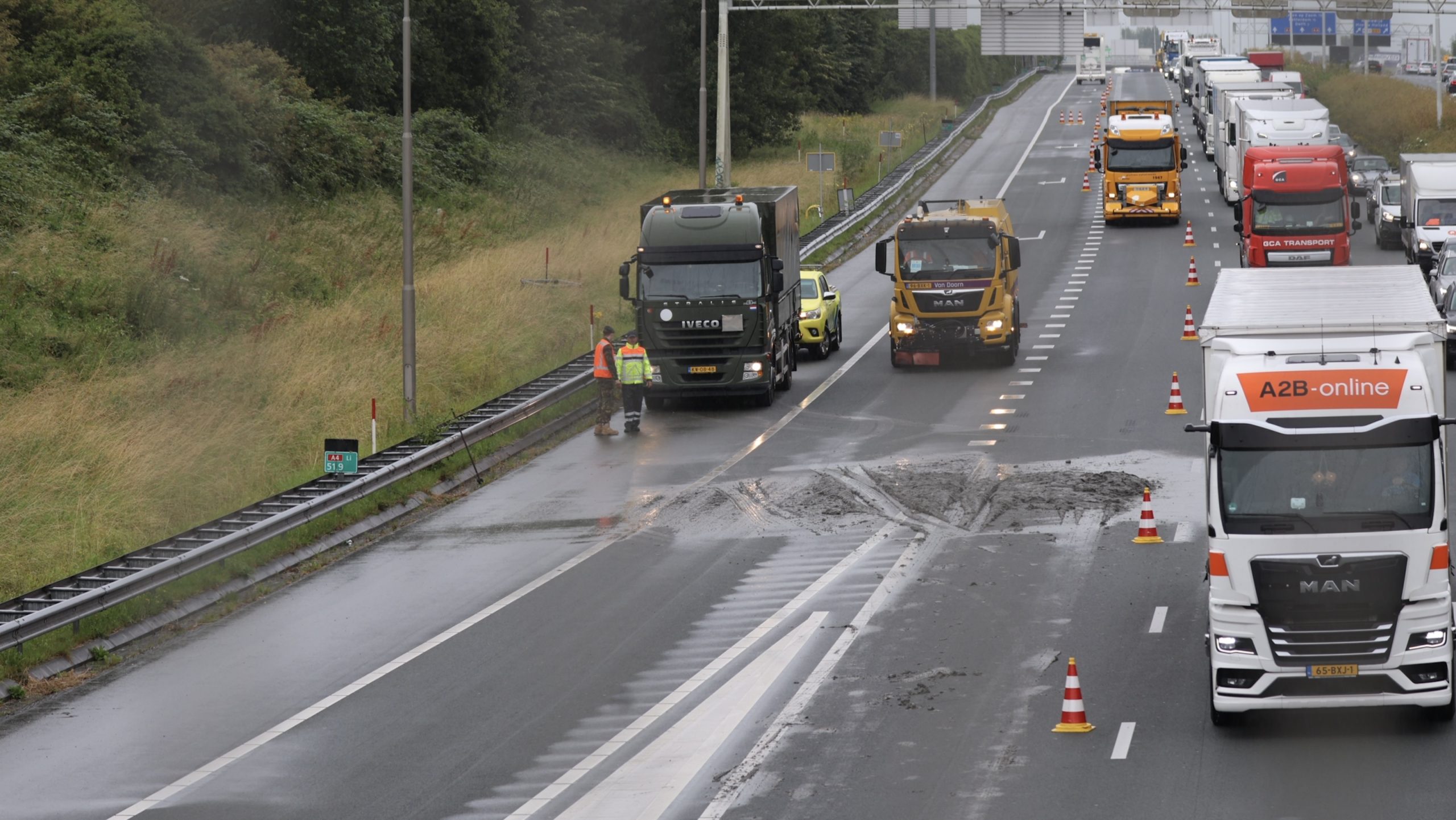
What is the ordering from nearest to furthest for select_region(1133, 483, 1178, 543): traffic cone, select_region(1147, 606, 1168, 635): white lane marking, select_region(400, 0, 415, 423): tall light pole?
select_region(1147, 606, 1168, 635): white lane marking, select_region(1133, 483, 1178, 543): traffic cone, select_region(400, 0, 415, 423): tall light pole

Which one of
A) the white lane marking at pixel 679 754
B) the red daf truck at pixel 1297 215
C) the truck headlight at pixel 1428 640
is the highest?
the red daf truck at pixel 1297 215

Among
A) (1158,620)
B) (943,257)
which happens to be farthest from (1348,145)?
(1158,620)

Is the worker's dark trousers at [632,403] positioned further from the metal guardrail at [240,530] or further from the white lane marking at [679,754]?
the white lane marking at [679,754]

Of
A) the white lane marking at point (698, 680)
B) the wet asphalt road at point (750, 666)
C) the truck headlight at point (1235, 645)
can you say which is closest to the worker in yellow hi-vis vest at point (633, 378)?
the wet asphalt road at point (750, 666)

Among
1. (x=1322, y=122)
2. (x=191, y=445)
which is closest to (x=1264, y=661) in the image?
(x=191, y=445)

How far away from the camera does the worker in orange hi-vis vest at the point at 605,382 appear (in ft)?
94.6

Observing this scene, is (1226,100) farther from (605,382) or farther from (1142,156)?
(605,382)

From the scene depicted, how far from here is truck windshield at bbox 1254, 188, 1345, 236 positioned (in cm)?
4341

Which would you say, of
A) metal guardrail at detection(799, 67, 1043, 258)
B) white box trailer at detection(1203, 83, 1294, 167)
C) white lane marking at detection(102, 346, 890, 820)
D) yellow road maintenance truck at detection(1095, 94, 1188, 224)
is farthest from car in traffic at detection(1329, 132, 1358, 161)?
white lane marking at detection(102, 346, 890, 820)

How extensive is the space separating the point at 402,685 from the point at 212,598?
13.3 feet

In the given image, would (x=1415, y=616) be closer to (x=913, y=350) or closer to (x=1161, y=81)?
(x=913, y=350)

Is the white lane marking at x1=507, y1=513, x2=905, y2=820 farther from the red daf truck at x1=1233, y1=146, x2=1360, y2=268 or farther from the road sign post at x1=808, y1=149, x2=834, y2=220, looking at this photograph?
the road sign post at x1=808, y1=149, x2=834, y2=220

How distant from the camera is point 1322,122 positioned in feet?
163

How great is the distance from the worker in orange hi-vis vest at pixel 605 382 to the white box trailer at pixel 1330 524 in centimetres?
1553
